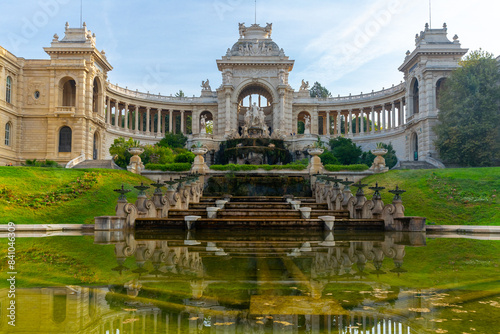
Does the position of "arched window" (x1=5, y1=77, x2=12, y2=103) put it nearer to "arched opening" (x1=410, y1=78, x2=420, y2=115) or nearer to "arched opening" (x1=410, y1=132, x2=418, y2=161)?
"arched opening" (x1=410, y1=132, x2=418, y2=161)

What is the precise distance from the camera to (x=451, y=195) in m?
21.1

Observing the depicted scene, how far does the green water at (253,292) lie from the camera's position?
3574 millimetres

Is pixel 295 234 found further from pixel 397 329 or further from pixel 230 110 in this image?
pixel 230 110

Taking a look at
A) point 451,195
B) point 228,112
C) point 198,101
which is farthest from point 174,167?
point 198,101

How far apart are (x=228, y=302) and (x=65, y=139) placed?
2009 inches

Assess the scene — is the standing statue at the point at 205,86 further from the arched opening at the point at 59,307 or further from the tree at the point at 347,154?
the arched opening at the point at 59,307

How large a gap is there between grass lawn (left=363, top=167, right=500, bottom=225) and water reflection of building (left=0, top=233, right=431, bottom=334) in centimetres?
1337

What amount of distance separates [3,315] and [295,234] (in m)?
11.0

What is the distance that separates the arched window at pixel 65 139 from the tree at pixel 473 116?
151ft

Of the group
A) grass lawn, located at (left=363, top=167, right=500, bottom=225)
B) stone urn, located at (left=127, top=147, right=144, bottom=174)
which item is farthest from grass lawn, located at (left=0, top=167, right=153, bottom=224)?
grass lawn, located at (left=363, top=167, right=500, bottom=225)

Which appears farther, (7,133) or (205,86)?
(205,86)

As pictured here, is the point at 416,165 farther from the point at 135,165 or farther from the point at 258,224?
the point at 258,224

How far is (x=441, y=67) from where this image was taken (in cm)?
4938

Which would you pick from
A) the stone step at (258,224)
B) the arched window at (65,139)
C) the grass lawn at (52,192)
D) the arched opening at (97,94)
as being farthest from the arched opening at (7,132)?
the stone step at (258,224)
